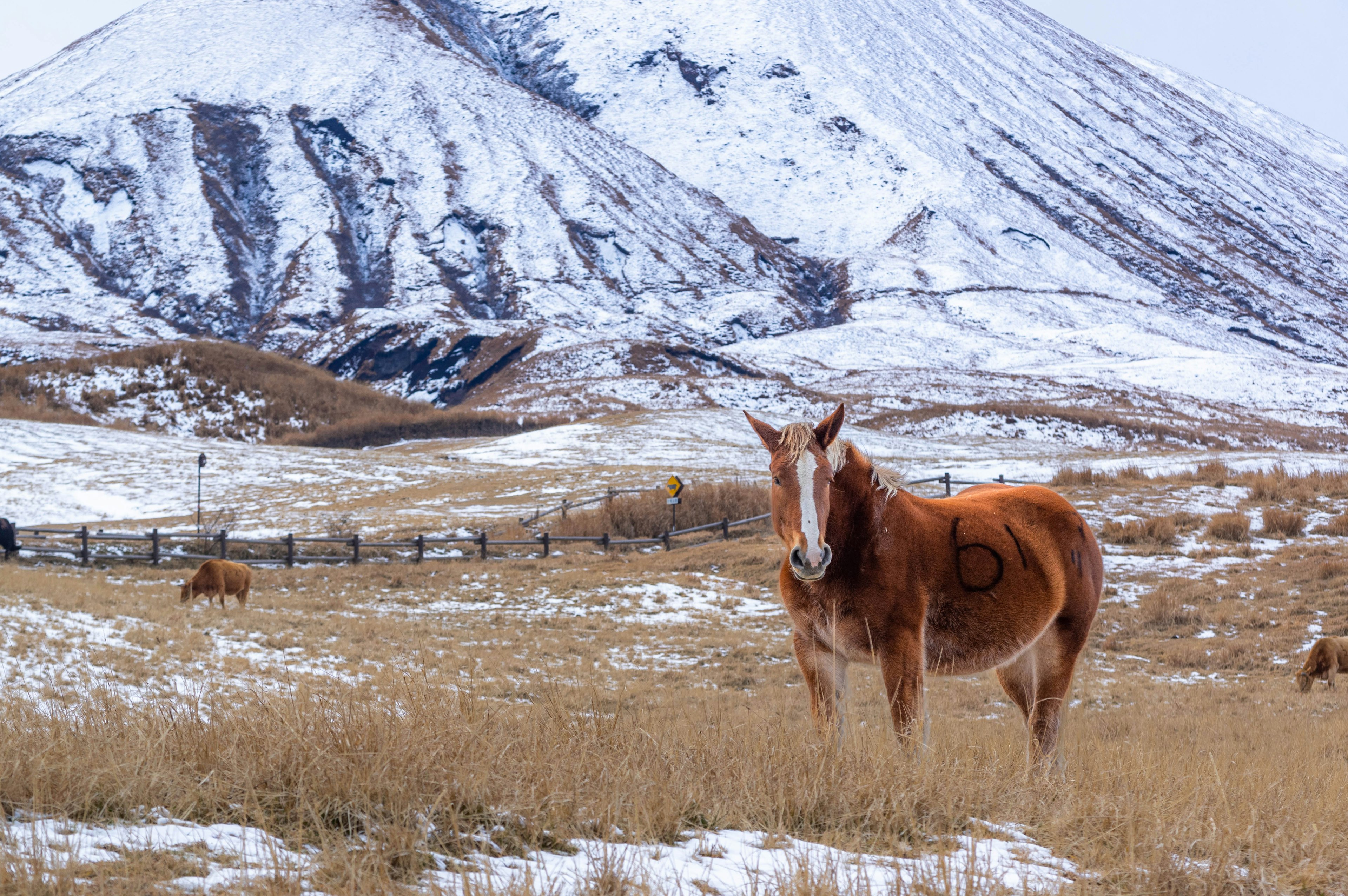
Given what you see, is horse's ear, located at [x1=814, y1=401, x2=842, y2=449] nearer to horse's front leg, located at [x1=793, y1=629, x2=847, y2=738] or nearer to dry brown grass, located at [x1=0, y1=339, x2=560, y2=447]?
horse's front leg, located at [x1=793, y1=629, x2=847, y2=738]

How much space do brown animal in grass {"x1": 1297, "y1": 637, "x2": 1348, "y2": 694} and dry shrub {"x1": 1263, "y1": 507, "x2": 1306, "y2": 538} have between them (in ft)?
31.6

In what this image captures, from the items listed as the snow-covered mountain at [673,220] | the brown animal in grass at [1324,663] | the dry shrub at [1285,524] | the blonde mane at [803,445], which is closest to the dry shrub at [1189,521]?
the dry shrub at [1285,524]

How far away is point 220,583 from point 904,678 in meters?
15.4

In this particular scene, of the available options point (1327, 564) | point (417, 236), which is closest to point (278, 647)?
point (1327, 564)

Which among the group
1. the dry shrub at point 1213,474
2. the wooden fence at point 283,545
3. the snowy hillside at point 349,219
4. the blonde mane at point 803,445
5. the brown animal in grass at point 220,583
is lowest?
the wooden fence at point 283,545

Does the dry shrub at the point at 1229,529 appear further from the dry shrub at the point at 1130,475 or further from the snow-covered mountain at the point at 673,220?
the snow-covered mountain at the point at 673,220

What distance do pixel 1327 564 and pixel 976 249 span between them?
12651cm

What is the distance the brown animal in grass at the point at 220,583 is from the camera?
1645cm

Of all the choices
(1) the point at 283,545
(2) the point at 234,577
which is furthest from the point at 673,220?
(2) the point at 234,577

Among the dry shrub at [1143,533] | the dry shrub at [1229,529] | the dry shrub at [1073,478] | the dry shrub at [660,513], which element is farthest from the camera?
the dry shrub at [660,513]

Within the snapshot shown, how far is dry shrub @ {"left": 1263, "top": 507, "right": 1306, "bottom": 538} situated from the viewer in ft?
63.2

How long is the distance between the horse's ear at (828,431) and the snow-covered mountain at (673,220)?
6109 cm

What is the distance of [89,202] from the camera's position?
122750mm

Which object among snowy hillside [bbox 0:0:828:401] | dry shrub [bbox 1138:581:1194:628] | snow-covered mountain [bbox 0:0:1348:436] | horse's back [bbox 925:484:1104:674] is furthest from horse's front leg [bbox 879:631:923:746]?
snowy hillside [bbox 0:0:828:401]
